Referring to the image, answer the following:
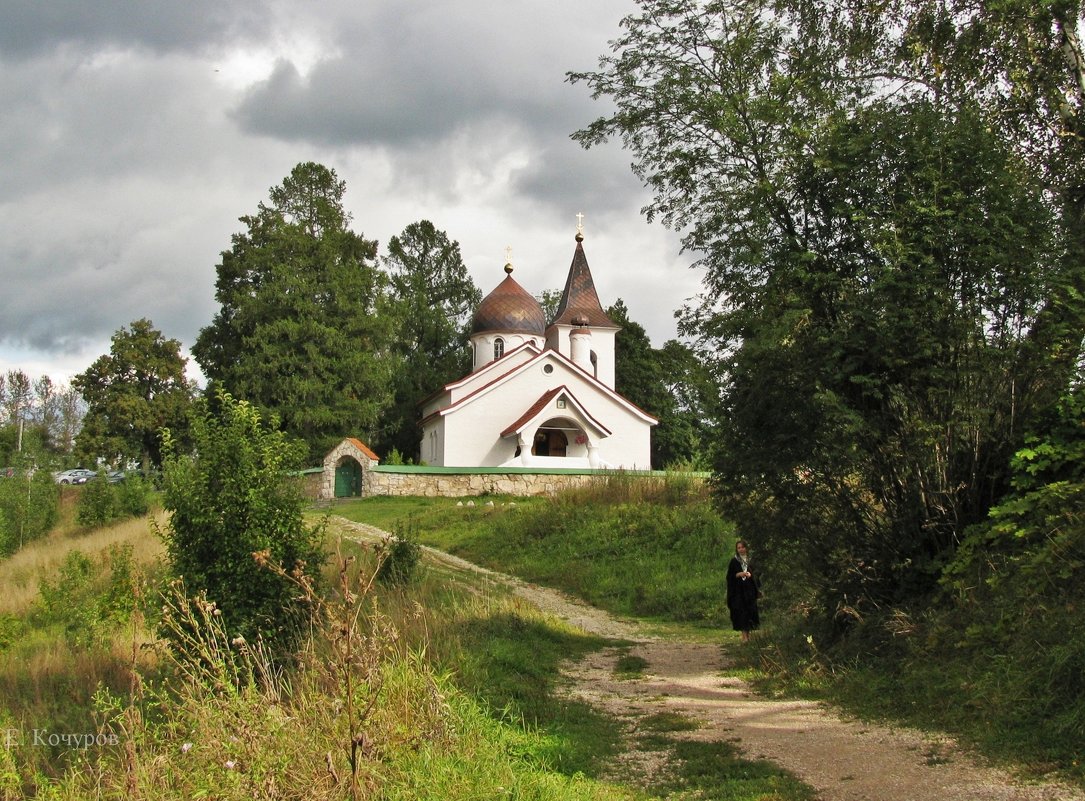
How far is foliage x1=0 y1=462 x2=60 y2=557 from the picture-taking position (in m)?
27.3

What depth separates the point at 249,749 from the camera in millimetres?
4895

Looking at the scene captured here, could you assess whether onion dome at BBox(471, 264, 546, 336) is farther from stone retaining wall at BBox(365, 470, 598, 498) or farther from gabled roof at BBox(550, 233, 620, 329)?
stone retaining wall at BBox(365, 470, 598, 498)

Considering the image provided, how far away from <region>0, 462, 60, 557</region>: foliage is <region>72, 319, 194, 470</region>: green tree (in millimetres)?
17826

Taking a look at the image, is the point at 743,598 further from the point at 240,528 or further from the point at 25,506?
the point at 25,506

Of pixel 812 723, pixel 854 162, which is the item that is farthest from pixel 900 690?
pixel 854 162

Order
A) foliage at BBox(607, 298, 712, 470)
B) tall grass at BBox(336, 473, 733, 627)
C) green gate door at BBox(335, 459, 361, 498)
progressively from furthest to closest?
1. foliage at BBox(607, 298, 712, 470)
2. green gate door at BBox(335, 459, 361, 498)
3. tall grass at BBox(336, 473, 733, 627)

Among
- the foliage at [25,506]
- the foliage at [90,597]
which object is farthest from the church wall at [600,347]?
the foliage at [90,597]

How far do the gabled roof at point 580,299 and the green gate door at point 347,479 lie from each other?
16513 millimetres

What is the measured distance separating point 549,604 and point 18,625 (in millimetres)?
8800

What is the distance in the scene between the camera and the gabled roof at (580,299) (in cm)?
4738

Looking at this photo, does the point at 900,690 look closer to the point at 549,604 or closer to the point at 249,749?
the point at 249,749

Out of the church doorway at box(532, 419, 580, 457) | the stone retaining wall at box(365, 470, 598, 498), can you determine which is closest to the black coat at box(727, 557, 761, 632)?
the stone retaining wall at box(365, 470, 598, 498)

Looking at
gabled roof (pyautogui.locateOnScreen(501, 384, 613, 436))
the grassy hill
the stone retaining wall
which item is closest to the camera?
the grassy hill

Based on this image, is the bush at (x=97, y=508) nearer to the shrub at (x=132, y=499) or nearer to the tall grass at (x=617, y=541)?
the shrub at (x=132, y=499)
